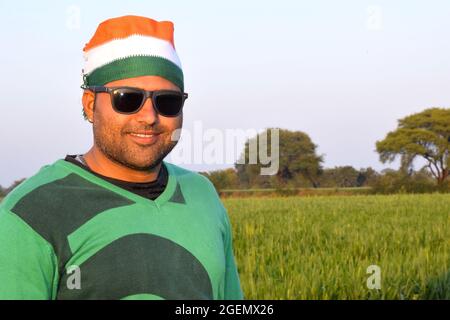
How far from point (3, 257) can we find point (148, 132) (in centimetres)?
74

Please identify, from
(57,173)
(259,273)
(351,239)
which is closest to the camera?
(57,173)

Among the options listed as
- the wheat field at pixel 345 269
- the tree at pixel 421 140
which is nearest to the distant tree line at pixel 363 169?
the tree at pixel 421 140

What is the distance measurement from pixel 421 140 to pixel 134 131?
64079 mm

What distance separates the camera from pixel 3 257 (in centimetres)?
195

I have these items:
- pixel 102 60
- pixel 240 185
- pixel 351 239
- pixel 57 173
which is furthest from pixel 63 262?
pixel 240 185

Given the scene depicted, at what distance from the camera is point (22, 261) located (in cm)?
196

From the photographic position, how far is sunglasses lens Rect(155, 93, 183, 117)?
2.37m

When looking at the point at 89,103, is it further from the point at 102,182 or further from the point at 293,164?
the point at 293,164

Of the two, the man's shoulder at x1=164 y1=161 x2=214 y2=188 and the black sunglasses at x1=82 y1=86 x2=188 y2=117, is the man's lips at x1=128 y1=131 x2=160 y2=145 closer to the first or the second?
the black sunglasses at x1=82 y1=86 x2=188 y2=117

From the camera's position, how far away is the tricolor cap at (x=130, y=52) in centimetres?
239

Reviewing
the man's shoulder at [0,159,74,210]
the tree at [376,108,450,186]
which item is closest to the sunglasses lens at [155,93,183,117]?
Result: the man's shoulder at [0,159,74,210]

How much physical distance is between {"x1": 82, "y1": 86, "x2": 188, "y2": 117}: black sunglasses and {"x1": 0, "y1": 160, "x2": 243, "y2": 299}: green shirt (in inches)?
12.1

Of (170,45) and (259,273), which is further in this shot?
(259,273)

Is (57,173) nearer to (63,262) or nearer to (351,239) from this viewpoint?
(63,262)
